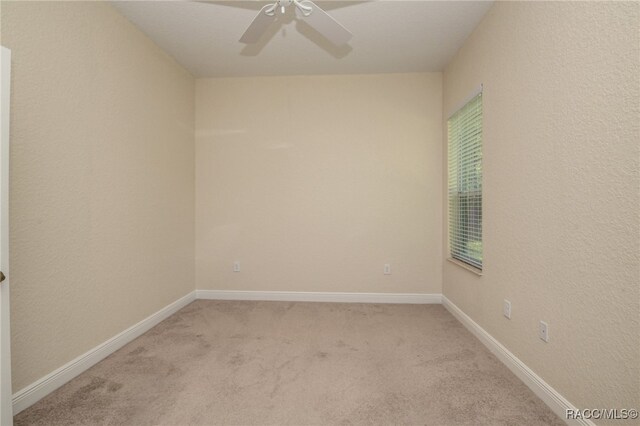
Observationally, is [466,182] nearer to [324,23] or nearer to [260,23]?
[324,23]

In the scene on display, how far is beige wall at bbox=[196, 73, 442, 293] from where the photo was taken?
11.2ft

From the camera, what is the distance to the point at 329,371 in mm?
1965

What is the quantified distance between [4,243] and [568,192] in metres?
2.83

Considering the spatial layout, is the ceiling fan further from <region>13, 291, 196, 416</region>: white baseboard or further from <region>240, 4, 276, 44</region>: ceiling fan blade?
<region>13, 291, 196, 416</region>: white baseboard

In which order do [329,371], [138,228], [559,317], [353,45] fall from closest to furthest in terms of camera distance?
[559,317]
[329,371]
[138,228]
[353,45]

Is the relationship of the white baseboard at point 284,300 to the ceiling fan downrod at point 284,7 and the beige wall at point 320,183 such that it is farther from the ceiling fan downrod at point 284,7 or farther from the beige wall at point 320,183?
the ceiling fan downrod at point 284,7

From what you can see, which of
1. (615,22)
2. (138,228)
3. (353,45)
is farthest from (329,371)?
(353,45)

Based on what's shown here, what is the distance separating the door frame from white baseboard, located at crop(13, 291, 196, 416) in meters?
0.27

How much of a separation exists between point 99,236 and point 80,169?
0.50 m

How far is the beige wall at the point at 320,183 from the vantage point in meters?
3.42

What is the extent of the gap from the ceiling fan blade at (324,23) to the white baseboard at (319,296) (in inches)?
105

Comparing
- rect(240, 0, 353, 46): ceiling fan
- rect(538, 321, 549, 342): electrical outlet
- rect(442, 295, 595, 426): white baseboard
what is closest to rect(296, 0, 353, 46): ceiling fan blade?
rect(240, 0, 353, 46): ceiling fan

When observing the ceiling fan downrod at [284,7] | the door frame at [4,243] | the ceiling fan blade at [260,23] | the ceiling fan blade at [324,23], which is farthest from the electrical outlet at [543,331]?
the door frame at [4,243]

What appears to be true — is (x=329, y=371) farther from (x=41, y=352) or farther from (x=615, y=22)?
(x=615, y=22)
